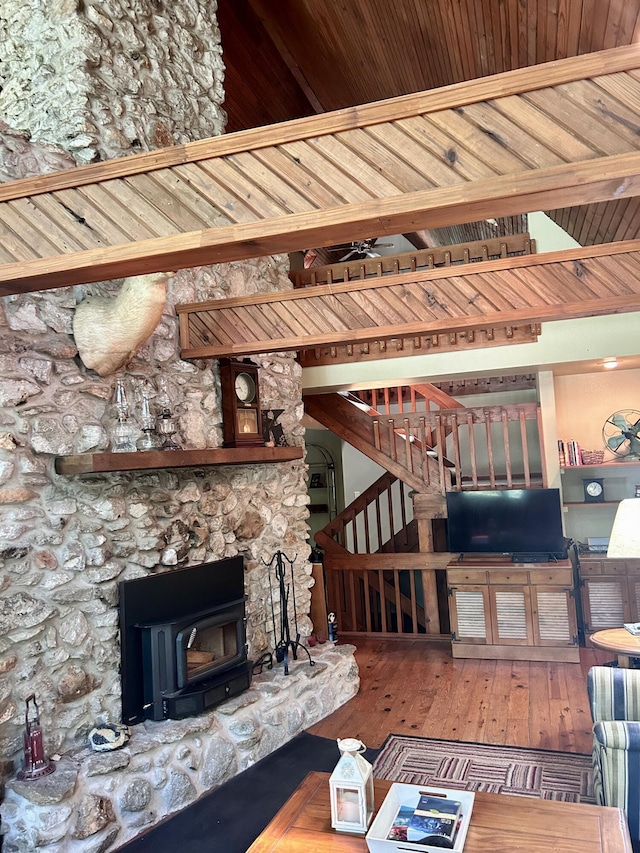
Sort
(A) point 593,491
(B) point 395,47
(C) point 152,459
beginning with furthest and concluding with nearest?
(A) point 593,491 < (B) point 395,47 < (C) point 152,459

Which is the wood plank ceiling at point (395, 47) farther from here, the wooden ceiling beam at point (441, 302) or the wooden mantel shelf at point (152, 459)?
the wooden mantel shelf at point (152, 459)

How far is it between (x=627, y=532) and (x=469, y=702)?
2.16 meters

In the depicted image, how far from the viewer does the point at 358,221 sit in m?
1.72

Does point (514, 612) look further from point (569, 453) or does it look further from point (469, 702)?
point (569, 453)

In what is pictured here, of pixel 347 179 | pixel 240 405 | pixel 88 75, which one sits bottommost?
pixel 240 405

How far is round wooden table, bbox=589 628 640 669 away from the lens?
3.60m

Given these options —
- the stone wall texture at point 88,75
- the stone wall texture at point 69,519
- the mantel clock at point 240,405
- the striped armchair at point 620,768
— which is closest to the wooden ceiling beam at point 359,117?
the stone wall texture at point 69,519

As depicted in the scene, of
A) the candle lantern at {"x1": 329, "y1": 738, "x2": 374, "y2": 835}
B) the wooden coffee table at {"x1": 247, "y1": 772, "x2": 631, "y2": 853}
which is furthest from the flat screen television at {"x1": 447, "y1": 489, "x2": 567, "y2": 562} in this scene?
the candle lantern at {"x1": 329, "y1": 738, "x2": 374, "y2": 835}

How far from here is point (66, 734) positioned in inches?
122

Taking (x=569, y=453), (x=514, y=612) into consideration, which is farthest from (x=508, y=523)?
(x=569, y=453)

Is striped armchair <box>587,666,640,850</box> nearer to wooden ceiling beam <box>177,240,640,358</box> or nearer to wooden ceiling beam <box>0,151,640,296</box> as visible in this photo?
wooden ceiling beam <box>177,240,640,358</box>

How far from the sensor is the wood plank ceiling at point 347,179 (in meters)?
1.54

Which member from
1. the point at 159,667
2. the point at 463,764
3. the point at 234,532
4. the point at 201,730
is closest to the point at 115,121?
the point at 234,532

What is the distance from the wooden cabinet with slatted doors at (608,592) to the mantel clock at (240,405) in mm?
3413
